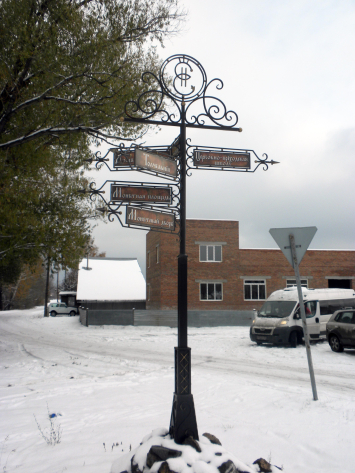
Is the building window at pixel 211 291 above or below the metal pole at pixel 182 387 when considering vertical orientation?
above

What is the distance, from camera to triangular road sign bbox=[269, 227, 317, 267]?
7516 mm

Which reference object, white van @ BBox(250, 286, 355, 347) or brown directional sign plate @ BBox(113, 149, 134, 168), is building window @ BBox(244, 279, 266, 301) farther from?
brown directional sign plate @ BBox(113, 149, 134, 168)

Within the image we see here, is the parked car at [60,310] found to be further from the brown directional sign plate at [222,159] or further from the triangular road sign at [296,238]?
the brown directional sign plate at [222,159]

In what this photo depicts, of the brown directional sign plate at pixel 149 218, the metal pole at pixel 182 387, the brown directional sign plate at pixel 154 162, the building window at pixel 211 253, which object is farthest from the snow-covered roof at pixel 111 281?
the metal pole at pixel 182 387

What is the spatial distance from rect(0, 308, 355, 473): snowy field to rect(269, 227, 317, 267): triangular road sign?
2.72m

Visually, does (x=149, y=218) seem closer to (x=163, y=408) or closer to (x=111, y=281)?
(x=163, y=408)

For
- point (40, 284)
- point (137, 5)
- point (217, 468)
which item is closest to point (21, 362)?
point (217, 468)

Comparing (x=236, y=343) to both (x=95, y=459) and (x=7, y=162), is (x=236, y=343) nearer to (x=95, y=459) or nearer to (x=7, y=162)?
(x=7, y=162)

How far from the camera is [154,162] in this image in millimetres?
5203

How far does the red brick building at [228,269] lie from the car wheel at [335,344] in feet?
66.1

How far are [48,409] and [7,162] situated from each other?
8451mm

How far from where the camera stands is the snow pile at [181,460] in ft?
11.7

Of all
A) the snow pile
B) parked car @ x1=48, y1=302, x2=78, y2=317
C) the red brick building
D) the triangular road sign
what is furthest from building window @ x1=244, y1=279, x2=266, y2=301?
the snow pile

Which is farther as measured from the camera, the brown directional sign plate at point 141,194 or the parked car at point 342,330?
the parked car at point 342,330
